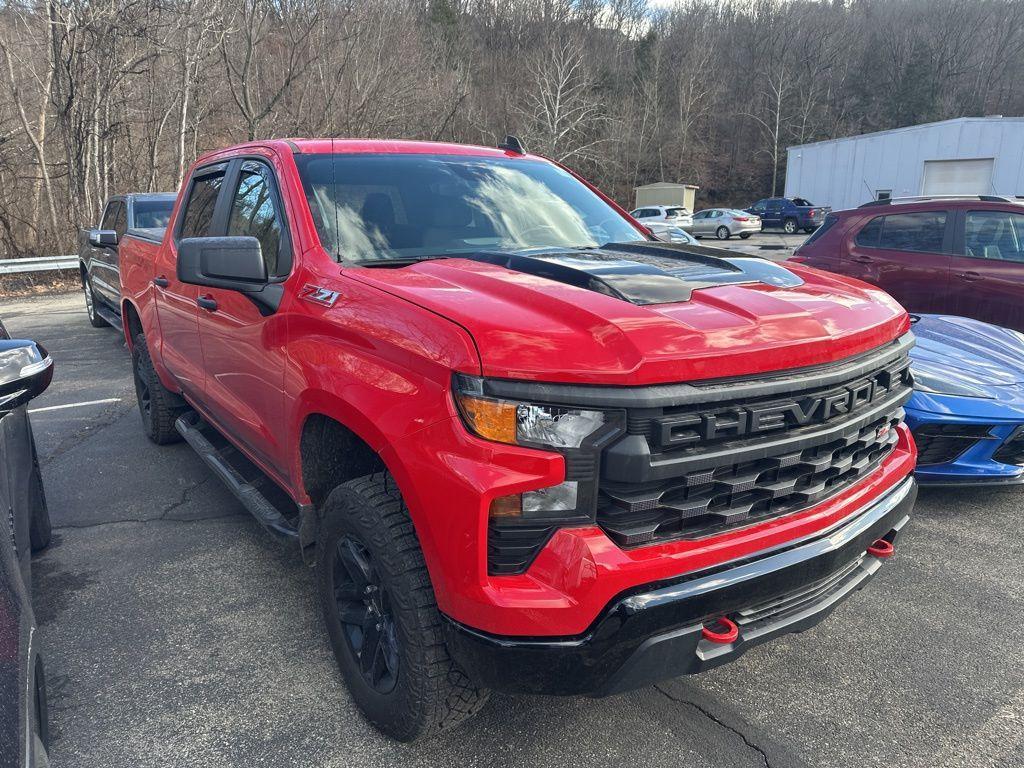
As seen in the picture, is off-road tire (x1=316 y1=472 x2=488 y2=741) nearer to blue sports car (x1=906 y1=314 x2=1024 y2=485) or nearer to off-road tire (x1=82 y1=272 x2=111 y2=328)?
blue sports car (x1=906 y1=314 x2=1024 y2=485)

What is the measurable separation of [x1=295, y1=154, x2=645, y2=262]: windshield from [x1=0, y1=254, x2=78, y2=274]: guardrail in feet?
47.3

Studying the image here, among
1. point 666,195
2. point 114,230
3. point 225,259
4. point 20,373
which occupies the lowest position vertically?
point 666,195

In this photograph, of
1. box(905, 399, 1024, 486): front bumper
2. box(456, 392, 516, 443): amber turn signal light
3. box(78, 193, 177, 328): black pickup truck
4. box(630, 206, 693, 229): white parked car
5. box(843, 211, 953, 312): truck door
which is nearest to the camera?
box(456, 392, 516, 443): amber turn signal light

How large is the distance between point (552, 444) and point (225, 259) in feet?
4.94

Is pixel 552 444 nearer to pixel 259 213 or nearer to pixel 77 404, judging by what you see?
pixel 259 213

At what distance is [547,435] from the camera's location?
1.74m

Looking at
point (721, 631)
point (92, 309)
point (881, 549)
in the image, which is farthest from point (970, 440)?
point (92, 309)

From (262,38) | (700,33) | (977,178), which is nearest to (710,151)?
(700,33)

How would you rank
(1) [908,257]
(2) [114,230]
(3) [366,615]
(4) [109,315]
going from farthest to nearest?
(2) [114,230] → (4) [109,315] → (1) [908,257] → (3) [366,615]

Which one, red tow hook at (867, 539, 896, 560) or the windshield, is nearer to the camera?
red tow hook at (867, 539, 896, 560)

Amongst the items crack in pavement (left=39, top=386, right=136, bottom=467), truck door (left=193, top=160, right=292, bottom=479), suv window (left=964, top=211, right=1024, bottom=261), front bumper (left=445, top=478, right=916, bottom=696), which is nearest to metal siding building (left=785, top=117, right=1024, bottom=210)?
suv window (left=964, top=211, right=1024, bottom=261)

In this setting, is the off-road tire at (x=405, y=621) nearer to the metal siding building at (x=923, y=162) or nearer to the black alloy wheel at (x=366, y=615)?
the black alloy wheel at (x=366, y=615)

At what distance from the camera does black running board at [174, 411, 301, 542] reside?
2840 millimetres

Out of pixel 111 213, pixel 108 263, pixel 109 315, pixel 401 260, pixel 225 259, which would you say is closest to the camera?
pixel 225 259
